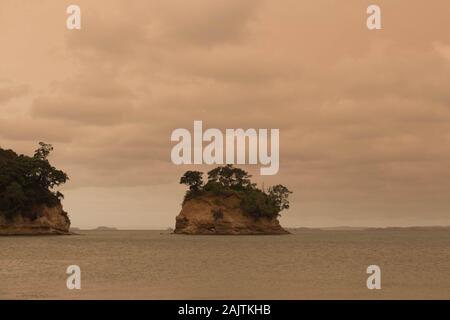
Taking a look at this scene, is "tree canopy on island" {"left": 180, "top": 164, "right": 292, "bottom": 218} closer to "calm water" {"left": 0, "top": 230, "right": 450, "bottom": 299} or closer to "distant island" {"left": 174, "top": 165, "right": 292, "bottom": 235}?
"distant island" {"left": 174, "top": 165, "right": 292, "bottom": 235}

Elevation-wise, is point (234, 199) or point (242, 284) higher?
point (234, 199)

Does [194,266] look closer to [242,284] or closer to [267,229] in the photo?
[242,284]

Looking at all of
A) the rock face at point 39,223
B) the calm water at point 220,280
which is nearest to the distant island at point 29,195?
the rock face at point 39,223

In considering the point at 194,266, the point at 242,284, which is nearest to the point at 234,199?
the point at 194,266

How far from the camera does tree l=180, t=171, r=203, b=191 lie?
178 meters

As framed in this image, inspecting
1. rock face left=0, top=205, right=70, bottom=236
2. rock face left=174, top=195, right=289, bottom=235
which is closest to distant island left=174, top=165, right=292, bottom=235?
rock face left=174, top=195, right=289, bottom=235

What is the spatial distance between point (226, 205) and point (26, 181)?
59.7 metres

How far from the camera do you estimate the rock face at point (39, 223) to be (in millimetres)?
157125

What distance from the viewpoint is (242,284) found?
48125mm

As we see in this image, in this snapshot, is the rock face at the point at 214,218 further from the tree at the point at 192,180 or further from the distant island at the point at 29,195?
the distant island at the point at 29,195

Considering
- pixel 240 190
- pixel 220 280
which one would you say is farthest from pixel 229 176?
pixel 220 280

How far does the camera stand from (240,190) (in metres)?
188

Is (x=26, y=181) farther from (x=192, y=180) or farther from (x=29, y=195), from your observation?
(x=192, y=180)
